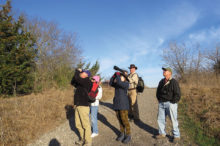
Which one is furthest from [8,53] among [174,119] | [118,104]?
[174,119]

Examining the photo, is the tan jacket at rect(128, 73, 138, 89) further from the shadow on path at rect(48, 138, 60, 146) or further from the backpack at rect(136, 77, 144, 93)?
the shadow on path at rect(48, 138, 60, 146)

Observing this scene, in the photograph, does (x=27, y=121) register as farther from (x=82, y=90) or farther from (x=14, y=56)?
(x=14, y=56)

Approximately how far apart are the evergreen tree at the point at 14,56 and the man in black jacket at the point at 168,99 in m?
12.7

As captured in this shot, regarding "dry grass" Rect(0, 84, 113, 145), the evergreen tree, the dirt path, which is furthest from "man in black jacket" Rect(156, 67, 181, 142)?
the evergreen tree

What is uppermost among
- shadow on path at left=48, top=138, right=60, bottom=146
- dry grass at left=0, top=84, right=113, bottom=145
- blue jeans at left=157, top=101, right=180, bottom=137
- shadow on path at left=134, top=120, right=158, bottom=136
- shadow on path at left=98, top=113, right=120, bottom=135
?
blue jeans at left=157, top=101, right=180, bottom=137

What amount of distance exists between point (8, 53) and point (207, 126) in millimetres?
15179

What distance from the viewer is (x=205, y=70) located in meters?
19.7

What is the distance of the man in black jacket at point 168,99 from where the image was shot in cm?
418

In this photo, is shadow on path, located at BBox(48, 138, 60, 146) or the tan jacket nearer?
shadow on path, located at BBox(48, 138, 60, 146)

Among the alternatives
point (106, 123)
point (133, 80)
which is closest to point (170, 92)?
point (133, 80)

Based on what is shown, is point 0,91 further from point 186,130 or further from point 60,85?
point 186,130

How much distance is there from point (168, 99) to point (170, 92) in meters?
0.21

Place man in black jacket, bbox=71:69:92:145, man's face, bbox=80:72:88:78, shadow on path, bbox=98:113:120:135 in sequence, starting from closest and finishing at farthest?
man in black jacket, bbox=71:69:92:145
man's face, bbox=80:72:88:78
shadow on path, bbox=98:113:120:135

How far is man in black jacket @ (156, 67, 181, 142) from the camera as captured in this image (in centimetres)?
418
